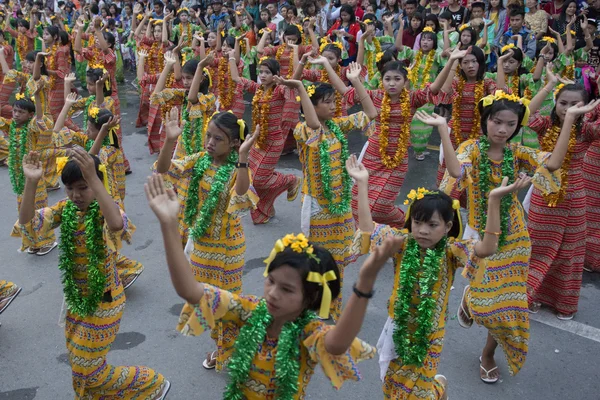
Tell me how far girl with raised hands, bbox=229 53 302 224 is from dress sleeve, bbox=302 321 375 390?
378cm

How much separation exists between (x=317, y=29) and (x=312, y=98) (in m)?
9.56

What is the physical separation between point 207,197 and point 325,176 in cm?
108

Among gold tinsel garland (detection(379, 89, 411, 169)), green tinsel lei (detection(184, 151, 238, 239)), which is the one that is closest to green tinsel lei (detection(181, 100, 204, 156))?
gold tinsel garland (detection(379, 89, 411, 169))

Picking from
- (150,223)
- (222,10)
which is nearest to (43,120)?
(150,223)

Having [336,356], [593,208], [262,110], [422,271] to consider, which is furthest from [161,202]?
[262,110]

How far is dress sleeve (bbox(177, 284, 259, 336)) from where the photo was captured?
2.63 metres

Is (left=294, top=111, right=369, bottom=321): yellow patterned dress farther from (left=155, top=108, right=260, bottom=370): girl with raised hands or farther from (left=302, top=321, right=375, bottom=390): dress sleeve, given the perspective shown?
(left=302, top=321, right=375, bottom=390): dress sleeve

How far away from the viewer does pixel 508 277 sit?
4156 mm

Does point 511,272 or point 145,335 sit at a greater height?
point 511,272

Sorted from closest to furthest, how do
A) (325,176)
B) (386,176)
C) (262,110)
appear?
(325,176) < (386,176) < (262,110)

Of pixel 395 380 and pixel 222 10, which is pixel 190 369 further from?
pixel 222 10

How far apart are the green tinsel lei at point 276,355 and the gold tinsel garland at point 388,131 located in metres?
3.49

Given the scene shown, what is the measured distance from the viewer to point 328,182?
4.99 m

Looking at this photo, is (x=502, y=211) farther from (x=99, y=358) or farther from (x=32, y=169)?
(x=32, y=169)
